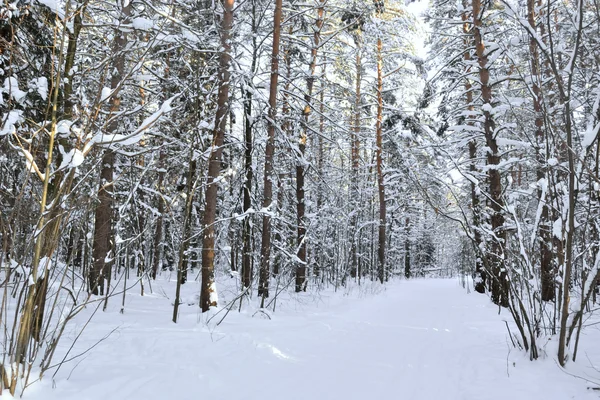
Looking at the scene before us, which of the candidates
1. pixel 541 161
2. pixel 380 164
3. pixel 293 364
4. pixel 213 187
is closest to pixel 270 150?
pixel 213 187

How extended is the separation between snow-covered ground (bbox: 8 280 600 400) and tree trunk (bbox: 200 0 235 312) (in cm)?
57

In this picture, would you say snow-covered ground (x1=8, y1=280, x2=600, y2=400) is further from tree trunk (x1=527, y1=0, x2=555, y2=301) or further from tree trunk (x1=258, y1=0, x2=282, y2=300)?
tree trunk (x1=258, y1=0, x2=282, y2=300)

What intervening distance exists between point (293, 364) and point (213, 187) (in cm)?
373

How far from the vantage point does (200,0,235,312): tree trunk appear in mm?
6605

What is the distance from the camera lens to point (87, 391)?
2.78 metres

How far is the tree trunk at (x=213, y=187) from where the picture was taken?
21.7 ft

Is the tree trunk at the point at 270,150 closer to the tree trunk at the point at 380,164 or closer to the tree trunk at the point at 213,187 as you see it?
the tree trunk at the point at 213,187

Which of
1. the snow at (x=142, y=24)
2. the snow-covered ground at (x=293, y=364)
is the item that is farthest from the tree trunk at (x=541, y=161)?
the snow at (x=142, y=24)

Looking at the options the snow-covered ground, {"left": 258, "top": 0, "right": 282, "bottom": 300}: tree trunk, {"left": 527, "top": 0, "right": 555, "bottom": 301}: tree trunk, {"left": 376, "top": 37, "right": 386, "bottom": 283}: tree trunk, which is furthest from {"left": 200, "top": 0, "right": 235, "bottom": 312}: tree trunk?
{"left": 376, "top": 37, "right": 386, "bottom": 283}: tree trunk

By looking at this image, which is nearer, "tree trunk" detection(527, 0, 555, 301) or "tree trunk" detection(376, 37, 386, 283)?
"tree trunk" detection(527, 0, 555, 301)

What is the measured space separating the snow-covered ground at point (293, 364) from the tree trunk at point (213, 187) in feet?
1.86

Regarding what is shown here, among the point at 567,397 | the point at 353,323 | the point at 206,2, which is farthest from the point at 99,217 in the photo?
the point at 567,397

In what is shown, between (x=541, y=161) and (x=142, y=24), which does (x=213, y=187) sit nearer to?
(x=142, y=24)

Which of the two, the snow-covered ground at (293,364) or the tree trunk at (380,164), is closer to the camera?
the snow-covered ground at (293,364)
